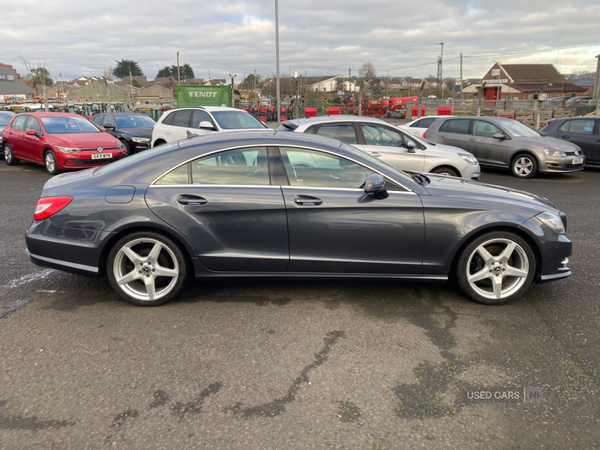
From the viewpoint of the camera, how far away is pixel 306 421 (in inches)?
101

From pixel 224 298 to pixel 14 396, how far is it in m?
1.80

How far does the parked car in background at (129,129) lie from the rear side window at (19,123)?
7.66ft

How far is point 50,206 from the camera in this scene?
4008 millimetres

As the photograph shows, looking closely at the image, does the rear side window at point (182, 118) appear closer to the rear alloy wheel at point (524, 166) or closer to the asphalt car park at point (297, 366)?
the asphalt car park at point (297, 366)

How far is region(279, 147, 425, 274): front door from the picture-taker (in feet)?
12.7

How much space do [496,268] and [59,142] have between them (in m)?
10.7

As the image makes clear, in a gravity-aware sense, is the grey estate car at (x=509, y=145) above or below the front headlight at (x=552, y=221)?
above

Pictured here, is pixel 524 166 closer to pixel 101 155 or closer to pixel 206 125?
pixel 206 125

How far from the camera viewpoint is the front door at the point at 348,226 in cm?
387

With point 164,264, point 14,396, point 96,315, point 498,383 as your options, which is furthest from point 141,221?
point 498,383

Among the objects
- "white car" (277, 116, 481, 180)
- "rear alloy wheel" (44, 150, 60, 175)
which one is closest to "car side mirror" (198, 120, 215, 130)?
"white car" (277, 116, 481, 180)

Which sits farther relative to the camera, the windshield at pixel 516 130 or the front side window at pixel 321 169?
the windshield at pixel 516 130

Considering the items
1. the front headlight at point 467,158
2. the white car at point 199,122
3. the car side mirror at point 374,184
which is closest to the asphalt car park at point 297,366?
the car side mirror at point 374,184

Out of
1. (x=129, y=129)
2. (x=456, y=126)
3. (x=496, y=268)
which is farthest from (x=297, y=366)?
(x=129, y=129)
